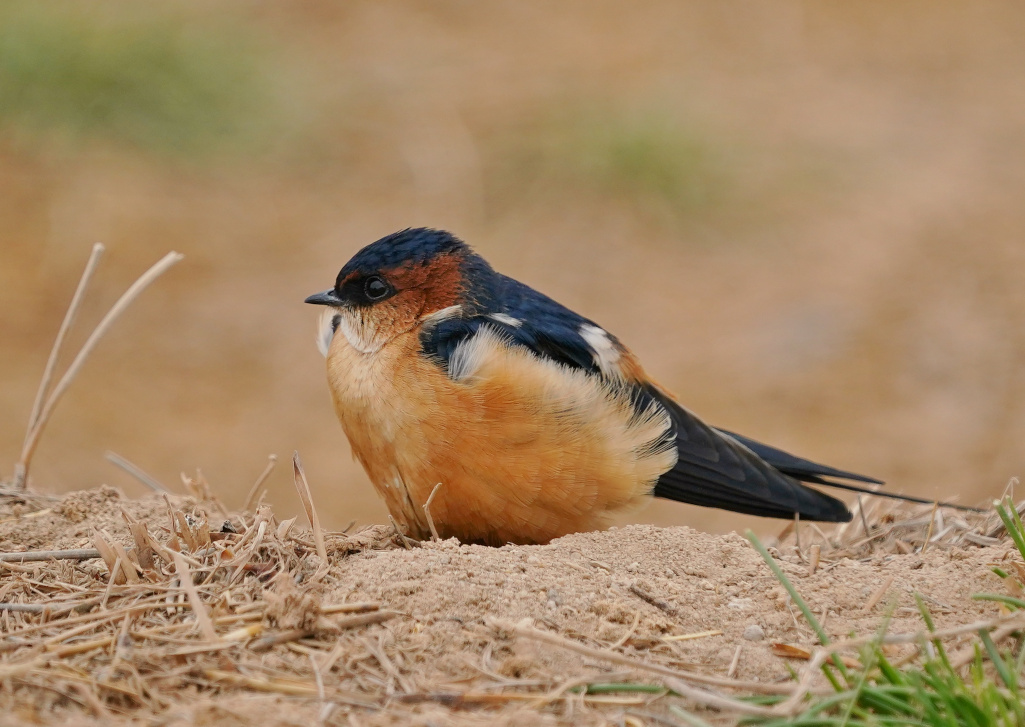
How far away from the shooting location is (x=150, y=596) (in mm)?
3107

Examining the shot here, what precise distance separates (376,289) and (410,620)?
7.12 ft

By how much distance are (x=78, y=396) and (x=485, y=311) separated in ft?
17.7

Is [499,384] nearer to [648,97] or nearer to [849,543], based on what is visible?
[849,543]

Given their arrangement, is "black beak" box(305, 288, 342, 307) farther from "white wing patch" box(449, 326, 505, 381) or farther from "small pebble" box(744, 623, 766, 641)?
"small pebble" box(744, 623, 766, 641)

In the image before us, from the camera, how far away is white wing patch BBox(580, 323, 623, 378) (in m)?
4.86

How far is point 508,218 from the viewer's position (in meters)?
11.2

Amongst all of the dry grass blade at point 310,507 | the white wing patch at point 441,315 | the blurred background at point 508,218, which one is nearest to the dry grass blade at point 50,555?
the dry grass blade at point 310,507

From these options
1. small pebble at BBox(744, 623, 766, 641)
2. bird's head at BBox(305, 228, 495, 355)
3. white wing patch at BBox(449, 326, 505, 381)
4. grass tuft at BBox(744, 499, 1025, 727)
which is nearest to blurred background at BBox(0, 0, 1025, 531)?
bird's head at BBox(305, 228, 495, 355)

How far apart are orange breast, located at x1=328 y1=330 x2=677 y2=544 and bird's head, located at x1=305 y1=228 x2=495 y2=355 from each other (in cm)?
19

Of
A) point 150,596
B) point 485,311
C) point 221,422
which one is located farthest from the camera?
point 221,422

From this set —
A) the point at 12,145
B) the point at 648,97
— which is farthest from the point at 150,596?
the point at 648,97

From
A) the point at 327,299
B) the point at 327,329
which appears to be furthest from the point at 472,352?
the point at 327,329

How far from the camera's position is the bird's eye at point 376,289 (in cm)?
486

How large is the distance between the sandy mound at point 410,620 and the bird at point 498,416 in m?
0.55
